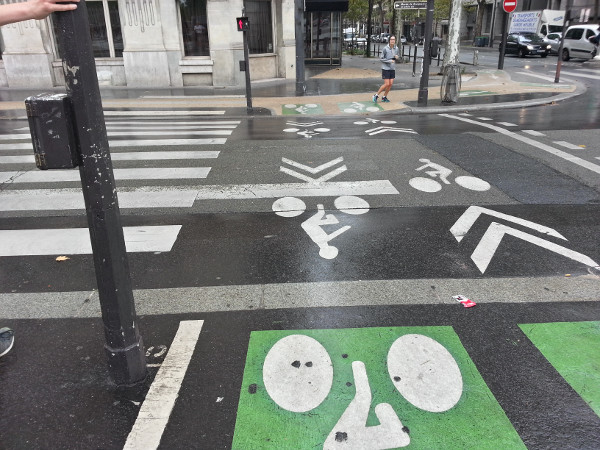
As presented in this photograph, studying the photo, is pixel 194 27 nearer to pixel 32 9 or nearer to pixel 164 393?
pixel 32 9

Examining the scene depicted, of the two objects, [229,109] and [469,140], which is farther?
[229,109]

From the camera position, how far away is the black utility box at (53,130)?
8.11ft

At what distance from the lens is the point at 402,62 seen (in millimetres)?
31312

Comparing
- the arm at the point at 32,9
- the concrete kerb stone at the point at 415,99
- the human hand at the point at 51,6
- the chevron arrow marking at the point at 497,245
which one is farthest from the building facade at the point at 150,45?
the human hand at the point at 51,6

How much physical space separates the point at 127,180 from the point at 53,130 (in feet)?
17.1

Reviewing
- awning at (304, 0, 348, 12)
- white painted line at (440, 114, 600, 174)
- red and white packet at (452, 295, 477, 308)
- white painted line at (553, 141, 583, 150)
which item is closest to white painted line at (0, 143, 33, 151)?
red and white packet at (452, 295, 477, 308)

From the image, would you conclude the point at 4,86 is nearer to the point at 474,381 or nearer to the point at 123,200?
the point at 123,200

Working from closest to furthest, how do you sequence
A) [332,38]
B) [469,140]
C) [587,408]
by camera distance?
[587,408] → [469,140] → [332,38]

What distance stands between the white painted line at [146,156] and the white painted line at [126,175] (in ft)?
2.51

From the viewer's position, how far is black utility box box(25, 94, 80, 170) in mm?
2471

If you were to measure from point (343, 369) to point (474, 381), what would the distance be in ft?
2.87

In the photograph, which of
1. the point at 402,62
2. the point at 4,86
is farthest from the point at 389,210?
the point at 402,62

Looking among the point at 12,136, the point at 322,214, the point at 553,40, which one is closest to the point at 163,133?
the point at 12,136

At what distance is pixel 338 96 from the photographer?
57.2ft
